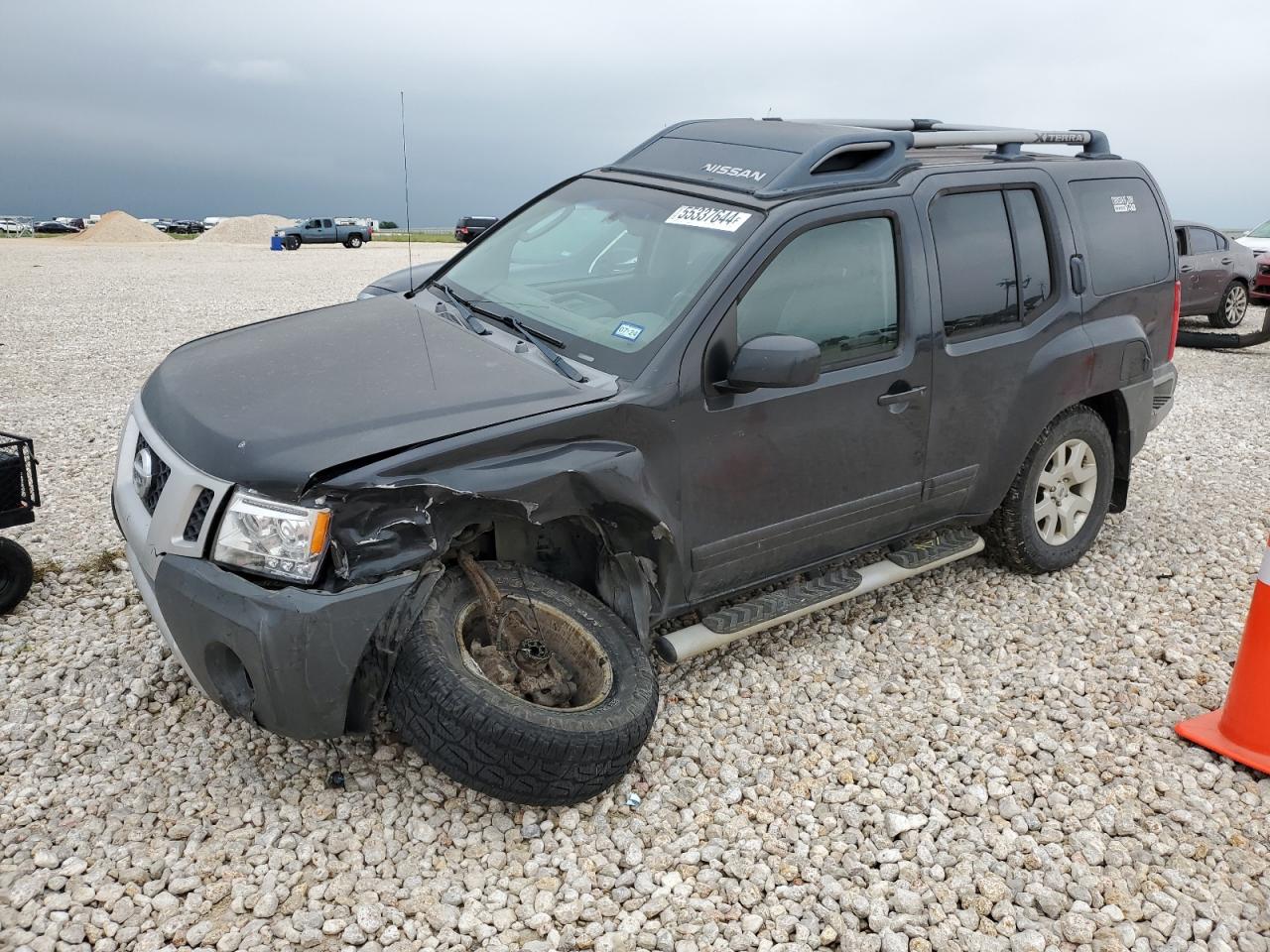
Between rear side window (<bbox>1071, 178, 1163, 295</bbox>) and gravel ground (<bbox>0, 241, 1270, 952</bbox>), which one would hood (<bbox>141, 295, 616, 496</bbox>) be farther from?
rear side window (<bbox>1071, 178, 1163, 295</bbox>)

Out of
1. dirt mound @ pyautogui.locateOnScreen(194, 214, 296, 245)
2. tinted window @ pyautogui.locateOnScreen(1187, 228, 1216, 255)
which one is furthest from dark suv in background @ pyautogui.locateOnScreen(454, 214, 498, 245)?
tinted window @ pyautogui.locateOnScreen(1187, 228, 1216, 255)

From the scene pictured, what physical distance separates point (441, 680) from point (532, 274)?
1977 millimetres

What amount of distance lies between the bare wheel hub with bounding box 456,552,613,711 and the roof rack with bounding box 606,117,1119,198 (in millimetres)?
1822

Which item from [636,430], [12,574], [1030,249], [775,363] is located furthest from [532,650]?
[1030,249]

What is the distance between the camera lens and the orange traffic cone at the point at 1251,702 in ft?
12.1

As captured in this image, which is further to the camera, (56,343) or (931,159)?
(56,343)

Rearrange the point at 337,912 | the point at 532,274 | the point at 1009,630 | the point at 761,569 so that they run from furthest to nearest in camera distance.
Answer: the point at 1009,630 → the point at 532,274 → the point at 761,569 → the point at 337,912

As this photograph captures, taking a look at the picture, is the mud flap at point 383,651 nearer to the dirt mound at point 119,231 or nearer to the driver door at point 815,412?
the driver door at point 815,412

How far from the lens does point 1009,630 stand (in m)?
4.75

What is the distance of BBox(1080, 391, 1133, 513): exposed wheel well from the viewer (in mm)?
5234

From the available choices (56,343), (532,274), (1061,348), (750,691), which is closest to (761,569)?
(750,691)

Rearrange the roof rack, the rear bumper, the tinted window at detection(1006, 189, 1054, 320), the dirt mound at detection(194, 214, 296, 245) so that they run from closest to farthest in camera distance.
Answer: the roof rack < the tinted window at detection(1006, 189, 1054, 320) < the rear bumper < the dirt mound at detection(194, 214, 296, 245)

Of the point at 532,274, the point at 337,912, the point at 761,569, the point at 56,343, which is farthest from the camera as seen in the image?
the point at 56,343

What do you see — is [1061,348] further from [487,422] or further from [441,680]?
[441,680]
